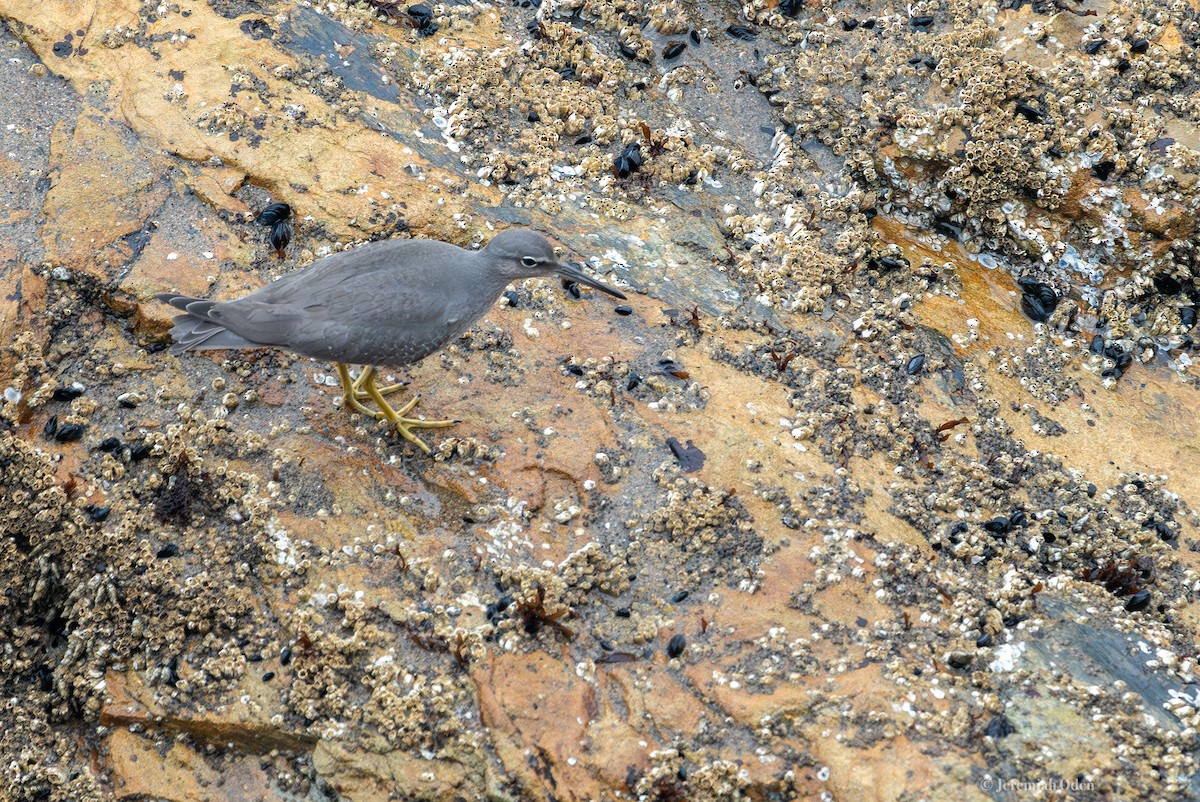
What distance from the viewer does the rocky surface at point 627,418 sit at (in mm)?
4516

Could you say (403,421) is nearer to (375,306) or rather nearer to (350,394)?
(350,394)

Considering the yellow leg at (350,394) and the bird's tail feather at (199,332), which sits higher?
the bird's tail feather at (199,332)

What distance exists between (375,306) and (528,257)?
3.10ft

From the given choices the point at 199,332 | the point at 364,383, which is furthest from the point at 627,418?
the point at 199,332

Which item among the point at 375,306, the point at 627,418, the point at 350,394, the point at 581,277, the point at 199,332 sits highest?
the point at 581,277

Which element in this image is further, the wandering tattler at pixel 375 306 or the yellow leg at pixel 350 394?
the yellow leg at pixel 350 394

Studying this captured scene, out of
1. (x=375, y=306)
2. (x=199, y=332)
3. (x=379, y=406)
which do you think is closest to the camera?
(x=199, y=332)

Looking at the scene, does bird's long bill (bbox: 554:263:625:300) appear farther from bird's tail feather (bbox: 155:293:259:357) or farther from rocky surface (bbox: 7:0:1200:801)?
bird's tail feather (bbox: 155:293:259:357)

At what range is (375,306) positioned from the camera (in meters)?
5.32

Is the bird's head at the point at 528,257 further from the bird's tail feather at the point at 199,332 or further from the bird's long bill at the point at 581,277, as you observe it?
the bird's tail feather at the point at 199,332

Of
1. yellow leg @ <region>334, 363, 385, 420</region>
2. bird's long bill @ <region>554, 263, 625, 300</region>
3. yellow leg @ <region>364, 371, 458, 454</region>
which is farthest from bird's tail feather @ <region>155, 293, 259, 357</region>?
bird's long bill @ <region>554, 263, 625, 300</region>

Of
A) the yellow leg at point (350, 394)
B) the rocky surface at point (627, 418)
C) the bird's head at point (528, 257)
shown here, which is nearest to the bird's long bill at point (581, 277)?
the bird's head at point (528, 257)

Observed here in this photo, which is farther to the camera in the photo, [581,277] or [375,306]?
[581,277]

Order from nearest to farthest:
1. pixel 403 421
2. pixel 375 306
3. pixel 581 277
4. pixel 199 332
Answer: pixel 199 332 → pixel 375 306 → pixel 403 421 → pixel 581 277
